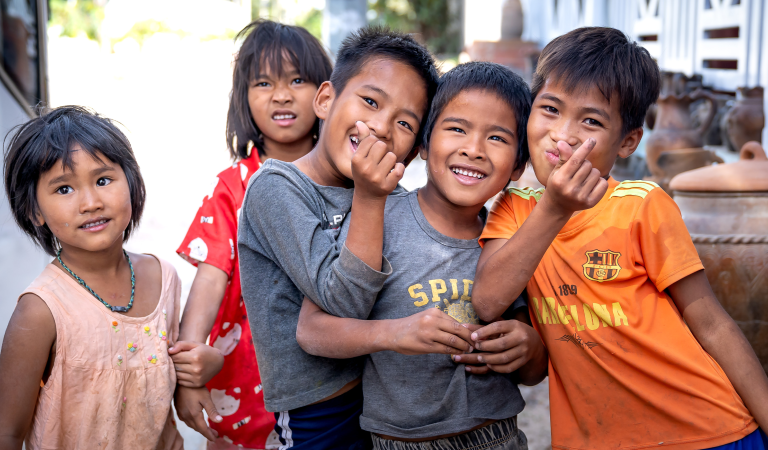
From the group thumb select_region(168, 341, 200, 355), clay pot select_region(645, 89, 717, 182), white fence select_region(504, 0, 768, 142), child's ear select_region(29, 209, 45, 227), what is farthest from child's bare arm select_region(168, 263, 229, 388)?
white fence select_region(504, 0, 768, 142)

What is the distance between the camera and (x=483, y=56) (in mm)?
10852

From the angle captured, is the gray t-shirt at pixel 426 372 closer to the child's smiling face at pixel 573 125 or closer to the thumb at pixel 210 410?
the child's smiling face at pixel 573 125

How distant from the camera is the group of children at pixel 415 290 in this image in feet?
4.70

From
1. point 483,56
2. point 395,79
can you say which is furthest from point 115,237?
point 483,56

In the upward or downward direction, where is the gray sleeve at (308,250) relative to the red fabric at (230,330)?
upward

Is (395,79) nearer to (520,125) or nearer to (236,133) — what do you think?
(520,125)

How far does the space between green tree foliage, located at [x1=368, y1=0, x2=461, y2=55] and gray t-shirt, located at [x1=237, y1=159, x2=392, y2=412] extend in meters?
18.7

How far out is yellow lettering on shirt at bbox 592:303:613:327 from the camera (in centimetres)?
148

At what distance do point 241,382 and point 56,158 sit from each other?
2.90ft

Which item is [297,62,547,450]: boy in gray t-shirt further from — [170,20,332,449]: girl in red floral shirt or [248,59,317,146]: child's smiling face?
[248,59,317,146]: child's smiling face

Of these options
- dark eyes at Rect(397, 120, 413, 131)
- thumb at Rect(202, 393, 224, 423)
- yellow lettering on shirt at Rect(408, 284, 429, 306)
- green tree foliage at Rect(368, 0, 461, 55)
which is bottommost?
thumb at Rect(202, 393, 224, 423)

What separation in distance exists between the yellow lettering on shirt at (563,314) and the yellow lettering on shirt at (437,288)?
29 cm

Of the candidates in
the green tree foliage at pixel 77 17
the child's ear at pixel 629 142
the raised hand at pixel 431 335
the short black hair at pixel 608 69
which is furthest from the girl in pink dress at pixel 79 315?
the green tree foliage at pixel 77 17

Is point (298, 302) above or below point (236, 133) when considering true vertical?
below
